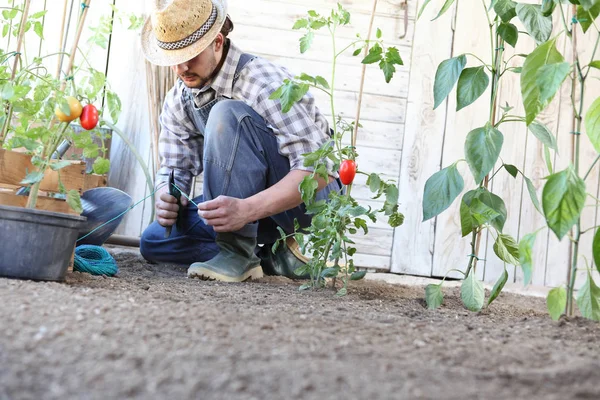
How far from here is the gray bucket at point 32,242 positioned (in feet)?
5.37

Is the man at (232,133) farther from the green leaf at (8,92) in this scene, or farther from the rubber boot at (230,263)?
the green leaf at (8,92)

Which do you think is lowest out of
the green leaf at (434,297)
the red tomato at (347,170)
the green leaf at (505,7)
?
the green leaf at (434,297)

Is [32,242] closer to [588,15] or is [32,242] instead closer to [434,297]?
[434,297]

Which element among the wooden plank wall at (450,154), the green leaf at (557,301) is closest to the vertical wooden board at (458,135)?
the wooden plank wall at (450,154)

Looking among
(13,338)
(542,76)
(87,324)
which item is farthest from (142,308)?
(542,76)

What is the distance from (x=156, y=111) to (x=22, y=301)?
2094 millimetres

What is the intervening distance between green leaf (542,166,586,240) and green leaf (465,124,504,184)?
0.97 ft

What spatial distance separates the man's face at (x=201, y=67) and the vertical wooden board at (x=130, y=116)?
1.09 meters

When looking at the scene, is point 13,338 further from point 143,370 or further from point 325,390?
point 325,390

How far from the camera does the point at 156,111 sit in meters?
3.30

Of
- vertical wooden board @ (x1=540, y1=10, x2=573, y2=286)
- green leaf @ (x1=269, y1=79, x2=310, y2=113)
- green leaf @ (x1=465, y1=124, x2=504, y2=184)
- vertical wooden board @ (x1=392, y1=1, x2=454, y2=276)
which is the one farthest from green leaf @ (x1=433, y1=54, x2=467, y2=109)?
vertical wooden board @ (x1=540, y1=10, x2=573, y2=286)

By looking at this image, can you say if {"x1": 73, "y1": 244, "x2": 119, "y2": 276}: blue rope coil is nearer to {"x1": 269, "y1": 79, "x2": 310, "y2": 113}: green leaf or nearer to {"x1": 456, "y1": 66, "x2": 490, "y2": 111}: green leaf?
{"x1": 269, "y1": 79, "x2": 310, "y2": 113}: green leaf

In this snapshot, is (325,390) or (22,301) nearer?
(325,390)

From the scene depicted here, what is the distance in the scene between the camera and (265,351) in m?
1.05
